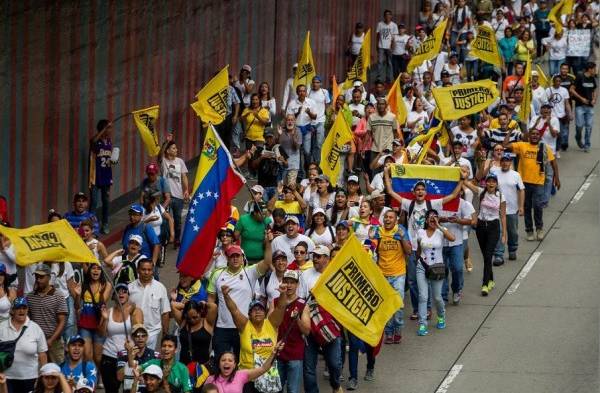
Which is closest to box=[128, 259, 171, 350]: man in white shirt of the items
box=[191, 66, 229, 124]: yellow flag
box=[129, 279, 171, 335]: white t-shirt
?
box=[129, 279, 171, 335]: white t-shirt

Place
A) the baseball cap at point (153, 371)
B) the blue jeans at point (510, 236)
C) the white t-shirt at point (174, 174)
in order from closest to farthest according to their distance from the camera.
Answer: the baseball cap at point (153, 371), the white t-shirt at point (174, 174), the blue jeans at point (510, 236)

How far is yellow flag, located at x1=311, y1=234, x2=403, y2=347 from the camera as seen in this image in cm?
1673

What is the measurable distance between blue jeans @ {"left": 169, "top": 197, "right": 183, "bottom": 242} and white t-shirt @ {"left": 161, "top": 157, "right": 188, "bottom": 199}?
72 millimetres

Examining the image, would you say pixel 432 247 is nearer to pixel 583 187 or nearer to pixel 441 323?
pixel 441 323

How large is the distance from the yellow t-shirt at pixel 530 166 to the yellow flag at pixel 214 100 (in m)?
4.17

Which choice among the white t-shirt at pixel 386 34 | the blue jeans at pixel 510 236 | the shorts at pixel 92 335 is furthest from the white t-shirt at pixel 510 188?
the white t-shirt at pixel 386 34

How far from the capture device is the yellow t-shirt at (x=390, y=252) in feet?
64.2

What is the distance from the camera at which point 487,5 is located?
38531 millimetres

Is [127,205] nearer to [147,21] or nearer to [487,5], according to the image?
[147,21]

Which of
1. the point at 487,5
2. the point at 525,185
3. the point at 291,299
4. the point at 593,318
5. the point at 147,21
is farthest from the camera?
the point at 487,5

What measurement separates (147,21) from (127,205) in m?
2.81

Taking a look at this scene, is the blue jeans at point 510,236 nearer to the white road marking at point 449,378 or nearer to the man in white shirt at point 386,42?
the white road marking at point 449,378

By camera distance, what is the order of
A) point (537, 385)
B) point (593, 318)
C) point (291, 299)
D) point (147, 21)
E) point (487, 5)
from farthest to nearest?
point (487, 5) → point (147, 21) → point (593, 318) → point (537, 385) → point (291, 299)

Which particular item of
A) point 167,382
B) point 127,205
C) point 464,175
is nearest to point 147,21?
point 127,205
